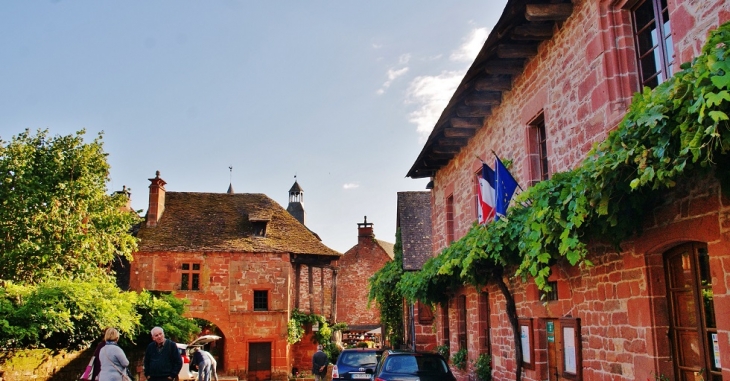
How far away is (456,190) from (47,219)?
15.7m

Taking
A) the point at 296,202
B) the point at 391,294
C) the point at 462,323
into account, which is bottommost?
the point at 462,323

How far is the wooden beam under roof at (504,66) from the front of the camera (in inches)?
396

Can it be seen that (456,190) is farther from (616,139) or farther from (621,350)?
(616,139)

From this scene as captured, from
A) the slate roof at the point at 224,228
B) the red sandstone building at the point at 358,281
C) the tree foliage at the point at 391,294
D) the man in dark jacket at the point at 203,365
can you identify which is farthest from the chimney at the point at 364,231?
the man in dark jacket at the point at 203,365

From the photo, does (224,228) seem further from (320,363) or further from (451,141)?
(451,141)

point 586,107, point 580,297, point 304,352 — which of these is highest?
point 586,107

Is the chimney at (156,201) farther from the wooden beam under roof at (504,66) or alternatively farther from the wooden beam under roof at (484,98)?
the wooden beam under roof at (504,66)

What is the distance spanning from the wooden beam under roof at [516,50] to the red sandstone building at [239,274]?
21.6 m

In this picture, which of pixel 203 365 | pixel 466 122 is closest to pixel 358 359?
pixel 203 365

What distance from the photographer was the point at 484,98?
1168cm

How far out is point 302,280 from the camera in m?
31.0

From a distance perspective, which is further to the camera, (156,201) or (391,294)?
(156,201)

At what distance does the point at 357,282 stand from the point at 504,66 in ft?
127

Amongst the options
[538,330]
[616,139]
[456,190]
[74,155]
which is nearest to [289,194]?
[74,155]
